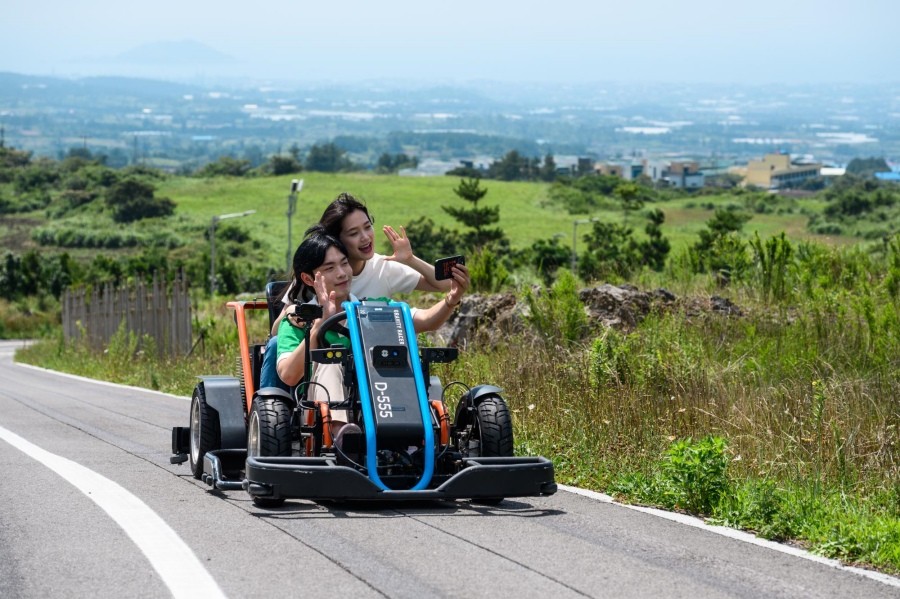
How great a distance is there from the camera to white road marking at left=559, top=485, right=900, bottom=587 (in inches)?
238

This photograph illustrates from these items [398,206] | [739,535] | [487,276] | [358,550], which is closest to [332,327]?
[358,550]

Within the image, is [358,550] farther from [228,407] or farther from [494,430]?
[228,407]

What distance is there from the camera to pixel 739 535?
701 cm

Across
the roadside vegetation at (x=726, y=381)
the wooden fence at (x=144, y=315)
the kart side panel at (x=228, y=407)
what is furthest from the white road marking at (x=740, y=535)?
the wooden fence at (x=144, y=315)

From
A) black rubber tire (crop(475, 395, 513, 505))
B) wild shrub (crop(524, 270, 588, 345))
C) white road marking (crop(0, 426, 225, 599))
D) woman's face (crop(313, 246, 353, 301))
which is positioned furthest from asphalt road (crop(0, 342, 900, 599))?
wild shrub (crop(524, 270, 588, 345))

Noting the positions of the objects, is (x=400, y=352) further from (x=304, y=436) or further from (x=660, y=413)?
(x=660, y=413)

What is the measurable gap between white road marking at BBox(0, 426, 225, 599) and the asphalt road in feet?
0.04

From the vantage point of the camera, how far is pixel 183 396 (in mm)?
18125

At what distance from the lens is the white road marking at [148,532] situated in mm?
5676

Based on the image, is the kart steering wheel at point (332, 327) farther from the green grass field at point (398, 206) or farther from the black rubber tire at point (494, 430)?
the green grass field at point (398, 206)

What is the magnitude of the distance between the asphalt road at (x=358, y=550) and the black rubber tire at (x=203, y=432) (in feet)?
0.48

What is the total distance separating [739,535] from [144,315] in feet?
73.6

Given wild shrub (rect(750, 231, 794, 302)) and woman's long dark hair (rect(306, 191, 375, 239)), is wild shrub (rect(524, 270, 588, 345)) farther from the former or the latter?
woman's long dark hair (rect(306, 191, 375, 239))

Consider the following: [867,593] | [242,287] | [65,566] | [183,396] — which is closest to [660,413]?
[867,593]
